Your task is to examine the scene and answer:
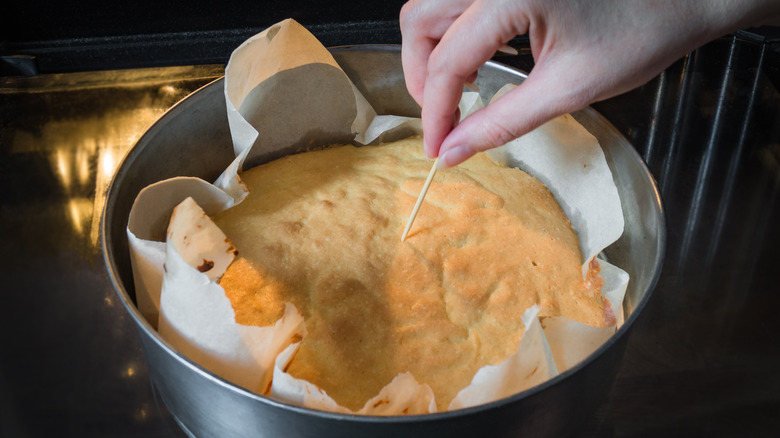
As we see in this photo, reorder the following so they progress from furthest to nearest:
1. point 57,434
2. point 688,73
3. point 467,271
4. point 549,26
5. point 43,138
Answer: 1. point 688,73
2. point 43,138
3. point 467,271
4. point 57,434
5. point 549,26

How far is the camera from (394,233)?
1040mm

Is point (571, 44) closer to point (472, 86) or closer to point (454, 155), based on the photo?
point (454, 155)

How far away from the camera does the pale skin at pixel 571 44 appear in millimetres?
721

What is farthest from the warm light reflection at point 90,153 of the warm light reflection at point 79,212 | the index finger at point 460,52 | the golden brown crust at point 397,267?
the index finger at point 460,52

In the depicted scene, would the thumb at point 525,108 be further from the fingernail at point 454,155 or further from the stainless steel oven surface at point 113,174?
the stainless steel oven surface at point 113,174

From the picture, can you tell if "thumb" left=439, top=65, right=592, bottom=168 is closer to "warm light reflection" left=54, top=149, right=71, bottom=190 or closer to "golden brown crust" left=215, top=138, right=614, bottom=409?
"golden brown crust" left=215, top=138, right=614, bottom=409

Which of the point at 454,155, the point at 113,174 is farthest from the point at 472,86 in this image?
the point at 113,174

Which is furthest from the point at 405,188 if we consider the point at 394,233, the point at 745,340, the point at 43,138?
the point at 43,138

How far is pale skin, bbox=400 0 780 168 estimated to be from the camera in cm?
72

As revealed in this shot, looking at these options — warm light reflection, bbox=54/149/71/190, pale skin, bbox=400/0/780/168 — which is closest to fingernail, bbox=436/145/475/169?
pale skin, bbox=400/0/780/168

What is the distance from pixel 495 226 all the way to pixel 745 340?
0.41 meters

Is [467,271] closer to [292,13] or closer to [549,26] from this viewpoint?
[549,26]

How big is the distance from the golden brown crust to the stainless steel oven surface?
0.17m

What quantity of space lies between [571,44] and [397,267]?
1.35ft
